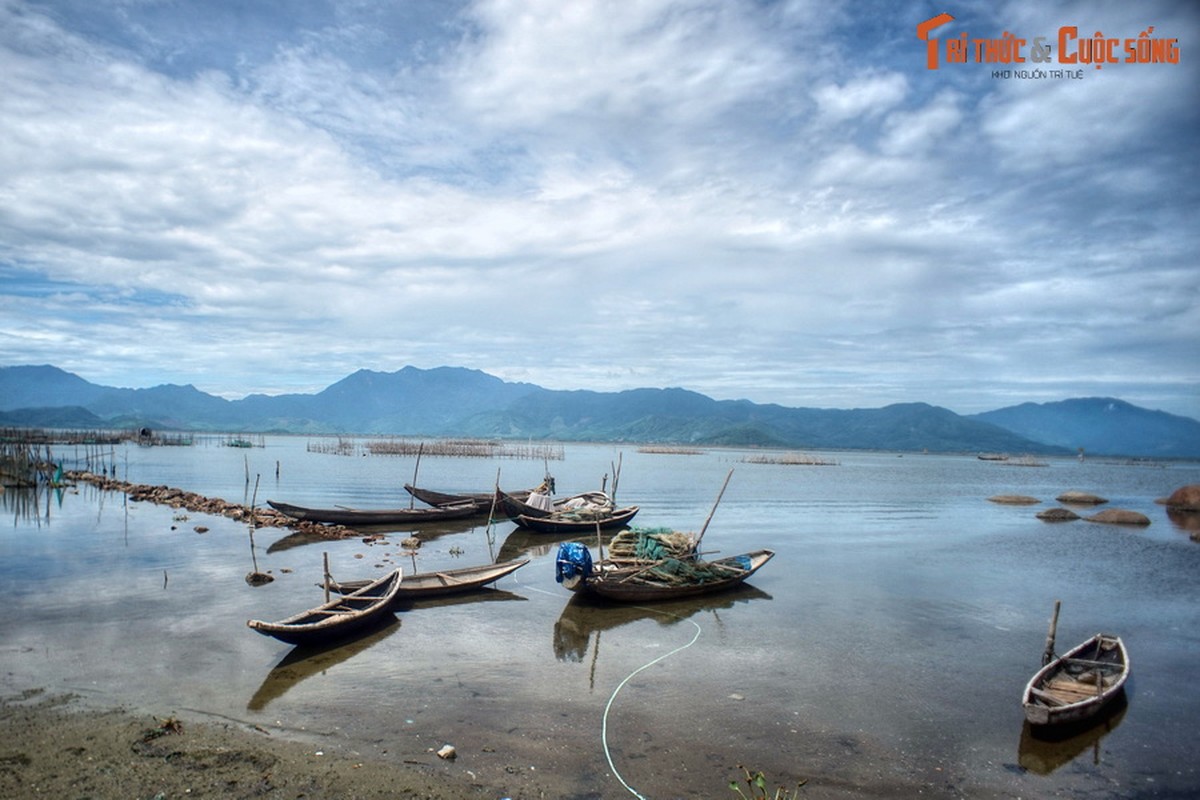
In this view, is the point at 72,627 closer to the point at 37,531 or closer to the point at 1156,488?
the point at 37,531

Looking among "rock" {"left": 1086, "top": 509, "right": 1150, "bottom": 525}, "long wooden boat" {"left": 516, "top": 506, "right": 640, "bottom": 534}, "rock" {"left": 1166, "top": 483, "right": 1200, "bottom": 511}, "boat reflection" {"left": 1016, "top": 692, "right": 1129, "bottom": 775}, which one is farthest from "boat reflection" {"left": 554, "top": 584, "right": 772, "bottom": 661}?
"rock" {"left": 1166, "top": 483, "right": 1200, "bottom": 511}

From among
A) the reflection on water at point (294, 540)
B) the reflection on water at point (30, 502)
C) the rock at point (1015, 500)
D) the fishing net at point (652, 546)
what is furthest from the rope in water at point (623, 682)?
the rock at point (1015, 500)

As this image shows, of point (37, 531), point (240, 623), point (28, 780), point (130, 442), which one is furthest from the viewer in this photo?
point (130, 442)

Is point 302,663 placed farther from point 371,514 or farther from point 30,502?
point 30,502

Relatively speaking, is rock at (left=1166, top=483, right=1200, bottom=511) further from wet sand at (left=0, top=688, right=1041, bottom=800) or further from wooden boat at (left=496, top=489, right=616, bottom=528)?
wet sand at (left=0, top=688, right=1041, bottom=800)

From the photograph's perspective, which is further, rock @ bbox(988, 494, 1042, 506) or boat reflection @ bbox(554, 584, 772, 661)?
rock @ bbox(988, 494, 1042, 506)

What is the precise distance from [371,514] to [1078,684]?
23.6 m

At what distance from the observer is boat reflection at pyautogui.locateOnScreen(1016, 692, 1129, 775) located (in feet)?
29.5

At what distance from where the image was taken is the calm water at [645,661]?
28.3 feet

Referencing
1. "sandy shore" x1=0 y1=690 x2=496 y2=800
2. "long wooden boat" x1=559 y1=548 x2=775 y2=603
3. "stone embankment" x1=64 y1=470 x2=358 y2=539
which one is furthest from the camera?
"stone embankment" x1=64 y1=470 x2=358 y2=539

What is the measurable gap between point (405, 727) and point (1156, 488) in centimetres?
8197

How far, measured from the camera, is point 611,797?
7516 millimetres

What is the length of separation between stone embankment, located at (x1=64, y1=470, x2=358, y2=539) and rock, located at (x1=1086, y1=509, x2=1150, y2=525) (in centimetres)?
3773

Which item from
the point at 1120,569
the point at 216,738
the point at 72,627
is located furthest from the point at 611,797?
the point at 1120,569
